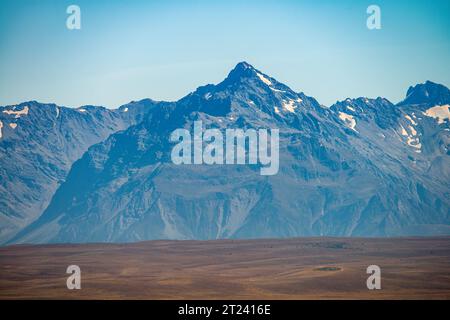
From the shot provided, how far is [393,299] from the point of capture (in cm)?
16462
